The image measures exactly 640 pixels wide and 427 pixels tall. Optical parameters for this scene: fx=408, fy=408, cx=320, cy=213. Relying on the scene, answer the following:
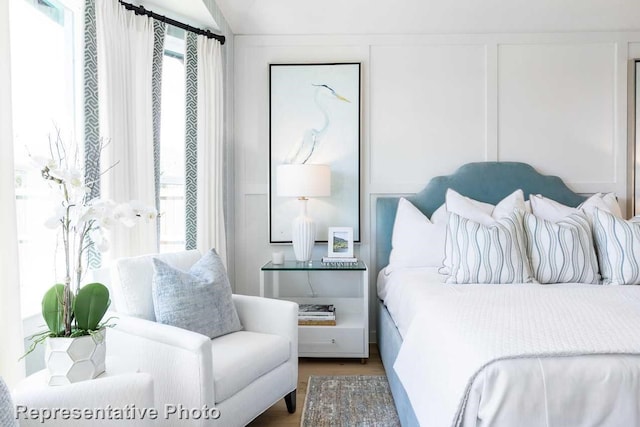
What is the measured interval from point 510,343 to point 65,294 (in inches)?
57.4

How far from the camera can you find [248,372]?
1811 mm

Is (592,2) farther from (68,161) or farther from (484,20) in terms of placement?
(68,161)

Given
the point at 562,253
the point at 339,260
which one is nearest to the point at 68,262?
the point at 339,260

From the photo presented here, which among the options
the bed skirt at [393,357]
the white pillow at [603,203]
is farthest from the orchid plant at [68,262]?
the white pillow at [603,203]

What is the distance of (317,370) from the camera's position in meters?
2.74

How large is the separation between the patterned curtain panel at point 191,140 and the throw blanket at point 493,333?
1714 mm

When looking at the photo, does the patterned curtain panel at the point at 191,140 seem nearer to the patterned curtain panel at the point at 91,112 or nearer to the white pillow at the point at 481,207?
the patterned curtain panel at the point at 91,112

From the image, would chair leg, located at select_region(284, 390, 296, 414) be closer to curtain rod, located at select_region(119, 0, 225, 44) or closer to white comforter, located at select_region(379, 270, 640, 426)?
white comforter, located at select_region(379, 270, 640, 426)

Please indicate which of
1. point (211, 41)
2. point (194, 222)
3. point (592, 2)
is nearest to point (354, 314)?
point (194, 222)

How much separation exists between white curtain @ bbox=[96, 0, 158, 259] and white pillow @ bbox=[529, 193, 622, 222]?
2.57 metres

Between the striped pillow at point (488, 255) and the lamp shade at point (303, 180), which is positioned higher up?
the lamp shade at point (303, 180)

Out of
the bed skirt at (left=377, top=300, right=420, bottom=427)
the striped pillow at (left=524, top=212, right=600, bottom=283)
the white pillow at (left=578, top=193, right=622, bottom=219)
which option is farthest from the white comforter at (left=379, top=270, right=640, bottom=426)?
the white pillow at (left=578, top=193, right=622, bottom=219)

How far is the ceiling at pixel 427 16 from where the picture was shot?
3023mm

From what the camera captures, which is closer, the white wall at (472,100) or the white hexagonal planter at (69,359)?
the white hexagonal planter at (69,359)
